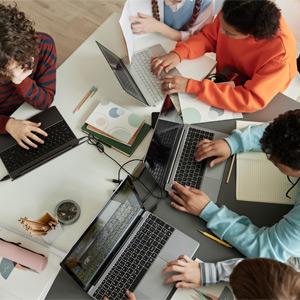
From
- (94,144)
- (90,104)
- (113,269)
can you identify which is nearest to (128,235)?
(113,269)

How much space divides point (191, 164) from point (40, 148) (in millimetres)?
580

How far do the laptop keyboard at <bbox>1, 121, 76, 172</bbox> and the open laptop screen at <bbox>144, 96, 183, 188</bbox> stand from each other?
33 centimetres

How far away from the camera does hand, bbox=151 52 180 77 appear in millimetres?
1526

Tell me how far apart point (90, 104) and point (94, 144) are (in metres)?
0.20

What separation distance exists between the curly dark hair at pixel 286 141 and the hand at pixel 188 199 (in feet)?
0.90

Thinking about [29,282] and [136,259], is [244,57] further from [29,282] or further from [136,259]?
[29,282]

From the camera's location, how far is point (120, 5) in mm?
2783

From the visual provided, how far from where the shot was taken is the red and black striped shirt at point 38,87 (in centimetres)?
141

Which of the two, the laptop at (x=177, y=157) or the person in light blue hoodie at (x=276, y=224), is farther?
the laptop at (x=177, y=157)

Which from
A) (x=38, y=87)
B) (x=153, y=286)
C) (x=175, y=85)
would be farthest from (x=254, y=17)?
(x=153, y=286)

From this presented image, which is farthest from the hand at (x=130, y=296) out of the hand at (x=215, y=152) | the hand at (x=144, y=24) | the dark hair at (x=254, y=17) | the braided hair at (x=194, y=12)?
the braided hair at (x=194, y=12)

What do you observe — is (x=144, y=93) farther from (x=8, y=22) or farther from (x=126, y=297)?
(x=126, y=297)

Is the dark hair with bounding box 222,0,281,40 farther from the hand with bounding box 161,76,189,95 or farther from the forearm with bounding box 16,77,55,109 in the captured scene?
the forearm with bounding box 16,77,55,109

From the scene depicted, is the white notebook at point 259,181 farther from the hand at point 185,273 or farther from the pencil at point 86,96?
the pencil at point 86,96
